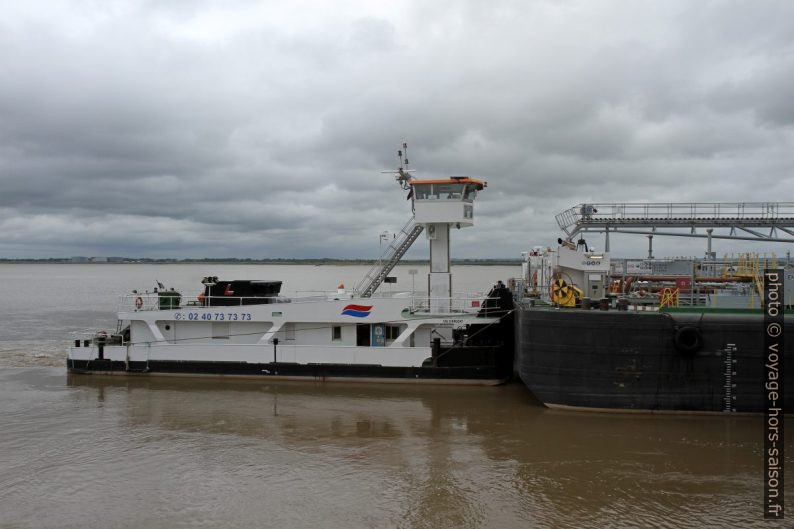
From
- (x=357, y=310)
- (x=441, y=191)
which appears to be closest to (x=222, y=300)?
(x=357, y=310)

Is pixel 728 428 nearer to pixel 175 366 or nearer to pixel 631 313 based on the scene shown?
pixel 631 313

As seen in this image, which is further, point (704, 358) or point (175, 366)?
point (175, 366)

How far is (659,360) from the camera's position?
1459 centimetres

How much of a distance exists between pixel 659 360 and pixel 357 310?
9080mm

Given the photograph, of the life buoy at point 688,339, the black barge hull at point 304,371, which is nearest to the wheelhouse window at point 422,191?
the black barge hull at point 304,371

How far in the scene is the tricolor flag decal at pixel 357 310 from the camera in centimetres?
1888

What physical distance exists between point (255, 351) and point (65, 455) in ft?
24.1

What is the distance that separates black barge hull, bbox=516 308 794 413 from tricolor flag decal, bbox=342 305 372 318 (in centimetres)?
605

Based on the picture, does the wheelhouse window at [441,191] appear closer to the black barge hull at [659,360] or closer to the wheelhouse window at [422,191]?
the wheelhouse window at [422,191]

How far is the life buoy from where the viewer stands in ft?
47.0

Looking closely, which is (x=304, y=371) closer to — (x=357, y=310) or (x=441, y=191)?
(x=357, y=310)

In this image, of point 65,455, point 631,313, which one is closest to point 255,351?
point 65,455

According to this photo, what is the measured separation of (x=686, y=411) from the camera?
47.9 feet

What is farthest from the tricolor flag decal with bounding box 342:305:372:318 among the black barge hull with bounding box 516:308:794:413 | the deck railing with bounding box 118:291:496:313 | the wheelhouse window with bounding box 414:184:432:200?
the black barge hull with bounding box 516:308:794:413
